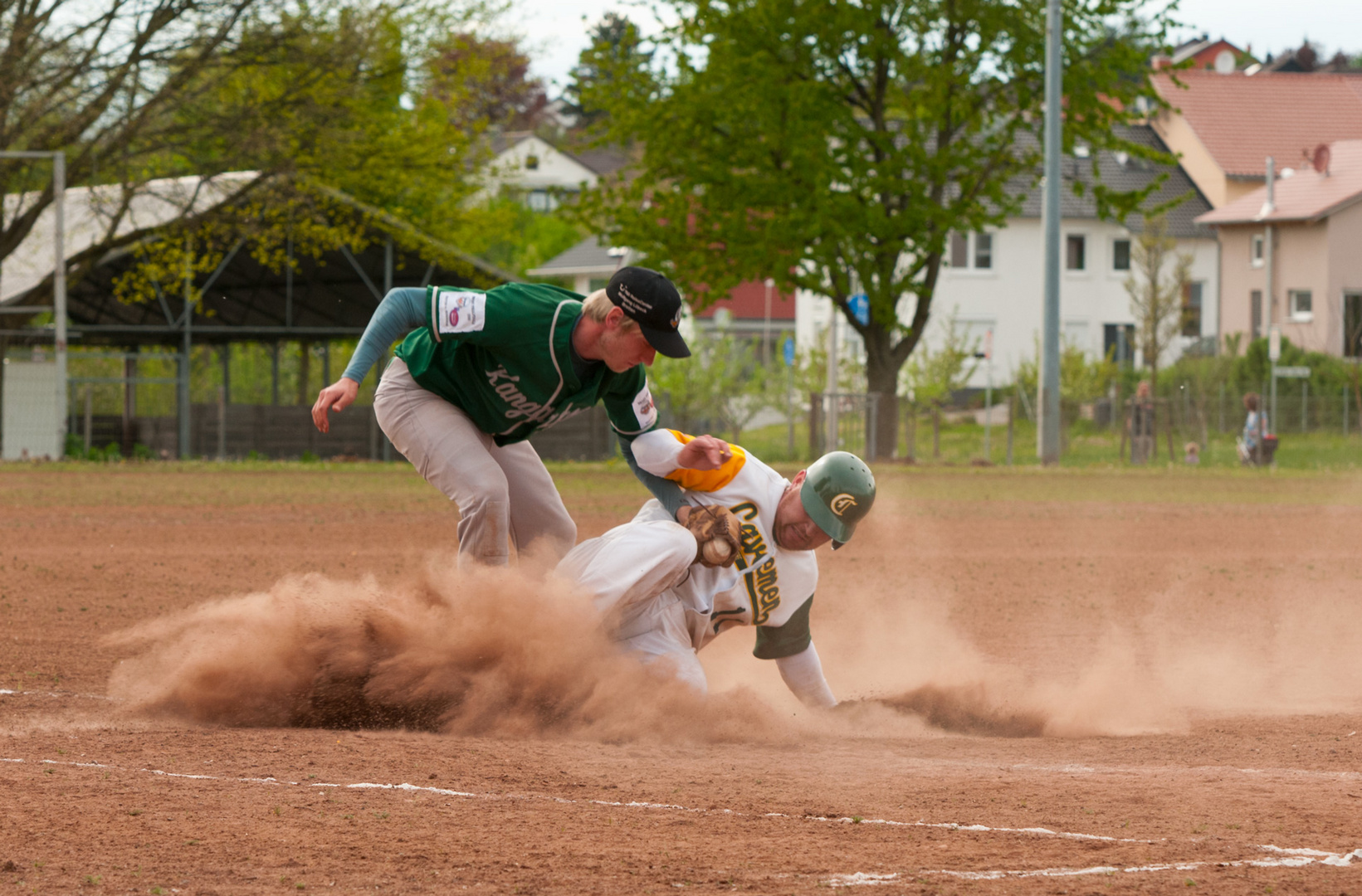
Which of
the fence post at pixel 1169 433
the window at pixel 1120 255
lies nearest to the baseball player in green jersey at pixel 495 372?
the fence post at pixel 1169 433

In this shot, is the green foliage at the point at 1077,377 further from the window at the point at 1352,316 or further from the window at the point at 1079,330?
the window at the point at 1079,330

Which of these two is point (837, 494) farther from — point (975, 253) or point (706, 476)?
point (975, 253)

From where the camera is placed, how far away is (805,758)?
5215mm

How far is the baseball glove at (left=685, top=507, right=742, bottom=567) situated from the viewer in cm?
557

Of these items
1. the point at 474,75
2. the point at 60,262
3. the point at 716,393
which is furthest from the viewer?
the point at 716,393

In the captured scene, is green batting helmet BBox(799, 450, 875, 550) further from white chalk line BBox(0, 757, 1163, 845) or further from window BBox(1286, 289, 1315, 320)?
window BBox(1286, 289, 1315, 320)

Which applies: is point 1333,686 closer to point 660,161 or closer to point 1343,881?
point 1343,881

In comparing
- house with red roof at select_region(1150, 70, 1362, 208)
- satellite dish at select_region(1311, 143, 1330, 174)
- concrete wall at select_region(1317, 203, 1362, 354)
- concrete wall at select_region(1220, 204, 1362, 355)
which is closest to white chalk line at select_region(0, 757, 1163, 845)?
concrete wall at select_region(1220, 204, 1362, 355)

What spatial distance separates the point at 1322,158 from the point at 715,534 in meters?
49.6

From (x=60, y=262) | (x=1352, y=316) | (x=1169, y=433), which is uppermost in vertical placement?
(x=1352, y=316)

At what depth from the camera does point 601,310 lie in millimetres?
5516

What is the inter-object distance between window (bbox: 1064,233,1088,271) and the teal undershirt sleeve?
50.7 m

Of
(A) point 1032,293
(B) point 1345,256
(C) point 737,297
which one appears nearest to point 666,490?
(B) point 1345,256

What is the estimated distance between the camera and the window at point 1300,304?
1896 inches
